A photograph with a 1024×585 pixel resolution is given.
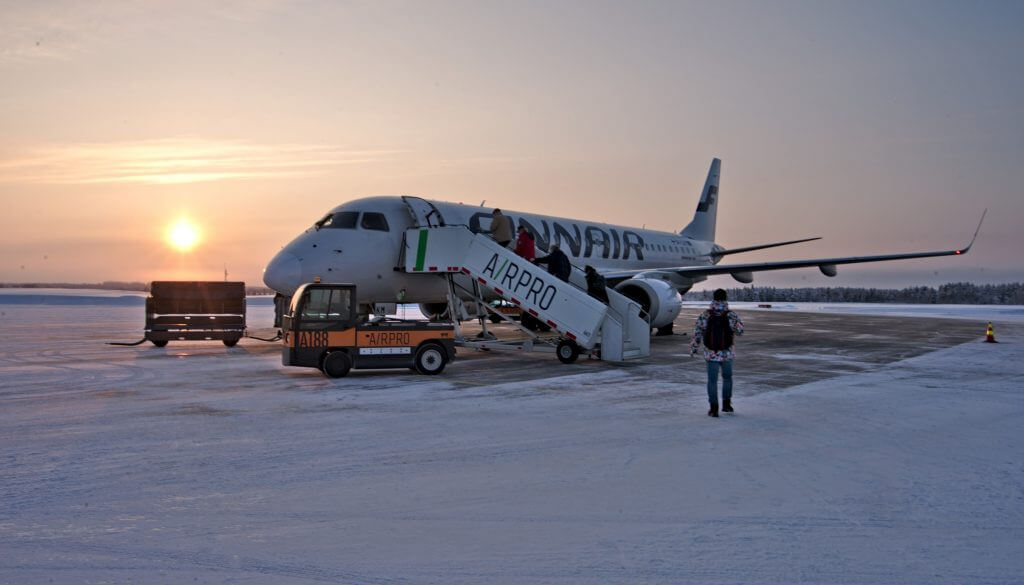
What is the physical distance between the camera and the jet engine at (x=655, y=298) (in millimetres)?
19875

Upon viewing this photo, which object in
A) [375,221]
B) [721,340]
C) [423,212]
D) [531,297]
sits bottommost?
[721,340]

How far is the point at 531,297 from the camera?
1552 centimetres

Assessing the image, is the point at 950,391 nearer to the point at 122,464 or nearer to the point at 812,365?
the point at 812,365

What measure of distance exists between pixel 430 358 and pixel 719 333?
18.5 ft

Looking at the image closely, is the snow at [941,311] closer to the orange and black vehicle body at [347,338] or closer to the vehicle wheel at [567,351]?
the vehicle wheel at [567,351]

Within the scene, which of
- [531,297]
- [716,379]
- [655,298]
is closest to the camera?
[716,379]

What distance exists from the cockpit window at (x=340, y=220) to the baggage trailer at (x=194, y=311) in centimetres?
371

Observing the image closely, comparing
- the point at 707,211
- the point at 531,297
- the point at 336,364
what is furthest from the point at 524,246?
the point at 707,211

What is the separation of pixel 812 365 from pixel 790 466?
9116 millimetres

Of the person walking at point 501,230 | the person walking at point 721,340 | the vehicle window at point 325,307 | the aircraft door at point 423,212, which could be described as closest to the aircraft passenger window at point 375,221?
the aircraft door at point 423,212

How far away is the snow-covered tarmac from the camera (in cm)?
436

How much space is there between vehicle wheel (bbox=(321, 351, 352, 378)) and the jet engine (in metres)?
9.44

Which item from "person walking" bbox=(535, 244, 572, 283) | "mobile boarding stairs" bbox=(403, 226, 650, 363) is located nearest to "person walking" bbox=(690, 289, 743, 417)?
"mobile boarding stairs" bbox=(403, 226, 650, 363)

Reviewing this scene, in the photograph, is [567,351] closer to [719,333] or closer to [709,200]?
[719,333]
